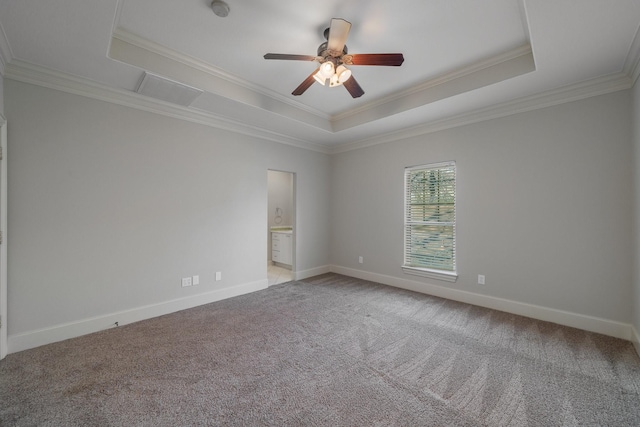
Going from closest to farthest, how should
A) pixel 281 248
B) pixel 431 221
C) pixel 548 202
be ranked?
pixel 548 202 → pixel 431 221 → pixel 281 248

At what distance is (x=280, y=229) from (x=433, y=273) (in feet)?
12.4

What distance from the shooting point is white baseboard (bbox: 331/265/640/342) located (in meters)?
2.78

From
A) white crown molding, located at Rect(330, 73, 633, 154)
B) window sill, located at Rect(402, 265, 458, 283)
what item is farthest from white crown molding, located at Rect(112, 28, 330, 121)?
window sill, located at Rect(402, 265, 458, 283)

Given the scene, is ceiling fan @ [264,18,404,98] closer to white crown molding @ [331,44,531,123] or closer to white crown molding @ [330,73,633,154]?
white crown molding @ [331,44,531,123]

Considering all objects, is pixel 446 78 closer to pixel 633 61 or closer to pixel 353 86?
pixel 353 86

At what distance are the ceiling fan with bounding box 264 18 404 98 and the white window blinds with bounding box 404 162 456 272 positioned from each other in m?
2.32

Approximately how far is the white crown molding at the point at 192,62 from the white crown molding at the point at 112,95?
747 mm

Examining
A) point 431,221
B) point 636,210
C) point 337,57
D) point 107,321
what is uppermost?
point 337,57

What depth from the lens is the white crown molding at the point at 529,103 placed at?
2801mm

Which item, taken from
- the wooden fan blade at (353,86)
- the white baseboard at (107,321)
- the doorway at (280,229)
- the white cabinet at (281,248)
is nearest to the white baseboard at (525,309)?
the doorway at (280,229)

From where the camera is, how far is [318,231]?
5.53 metres

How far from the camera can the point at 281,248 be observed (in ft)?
20.2

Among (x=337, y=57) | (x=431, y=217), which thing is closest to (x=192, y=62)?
(x=337, y=57)

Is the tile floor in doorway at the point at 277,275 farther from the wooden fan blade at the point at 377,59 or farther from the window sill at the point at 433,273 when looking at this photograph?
the wooden fan blade at the point at 377,59
